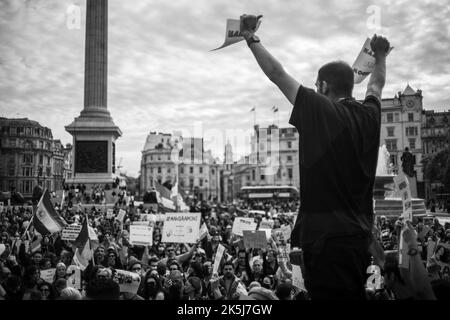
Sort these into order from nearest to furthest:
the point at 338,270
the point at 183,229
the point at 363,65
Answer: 1. the point at 338,270
2. the point at 363,65
3. the point at 183,229

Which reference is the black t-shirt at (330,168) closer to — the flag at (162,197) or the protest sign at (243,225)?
the protest sign at (243,225)

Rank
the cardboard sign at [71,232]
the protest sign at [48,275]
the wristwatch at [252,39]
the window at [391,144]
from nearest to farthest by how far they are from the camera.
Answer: the wristwatch at [252,39] < the protest sign at [48,275] < the cardboard sign at [71,232] < the window at [391,144]

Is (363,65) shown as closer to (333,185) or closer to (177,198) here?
(333,185)

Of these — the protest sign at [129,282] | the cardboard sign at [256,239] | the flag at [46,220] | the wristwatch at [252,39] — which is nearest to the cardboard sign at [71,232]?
the flag at [46,220]

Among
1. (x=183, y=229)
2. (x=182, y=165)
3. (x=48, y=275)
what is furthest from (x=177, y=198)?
(x=182, y=165)

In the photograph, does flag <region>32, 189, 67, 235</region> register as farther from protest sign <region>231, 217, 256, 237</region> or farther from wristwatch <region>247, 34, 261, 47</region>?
wristwatch <region>247, 34, 261, 47</region>

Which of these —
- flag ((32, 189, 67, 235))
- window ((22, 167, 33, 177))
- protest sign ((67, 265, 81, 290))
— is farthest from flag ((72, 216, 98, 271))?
window ((22, 167, 33, 177))

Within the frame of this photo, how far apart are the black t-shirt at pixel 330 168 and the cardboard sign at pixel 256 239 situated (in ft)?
27.8

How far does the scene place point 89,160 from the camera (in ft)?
120

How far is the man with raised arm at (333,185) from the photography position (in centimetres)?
248

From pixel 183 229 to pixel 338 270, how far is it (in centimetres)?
958

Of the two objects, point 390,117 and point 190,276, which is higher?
point 390,117

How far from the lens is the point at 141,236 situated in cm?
1224
